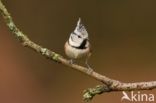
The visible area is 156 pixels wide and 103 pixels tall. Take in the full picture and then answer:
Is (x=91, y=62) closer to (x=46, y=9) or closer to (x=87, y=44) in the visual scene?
(x=46, y=9)

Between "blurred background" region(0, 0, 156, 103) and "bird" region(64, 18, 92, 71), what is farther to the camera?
"blurred background" region(0, 0, 156, 103)

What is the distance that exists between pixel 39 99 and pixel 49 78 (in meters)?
0.10

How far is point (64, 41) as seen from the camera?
7.33 ft

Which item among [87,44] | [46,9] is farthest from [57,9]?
[87,44]

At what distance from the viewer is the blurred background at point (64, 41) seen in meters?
2.18

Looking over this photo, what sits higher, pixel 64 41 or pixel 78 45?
pixel 64 41

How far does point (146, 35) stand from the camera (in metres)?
2.19

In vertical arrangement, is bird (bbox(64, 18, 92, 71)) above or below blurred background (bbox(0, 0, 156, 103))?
below

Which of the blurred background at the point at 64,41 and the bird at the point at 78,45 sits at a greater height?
the blurred background at the point at 64,41

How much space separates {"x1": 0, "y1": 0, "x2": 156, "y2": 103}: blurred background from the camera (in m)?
2.18

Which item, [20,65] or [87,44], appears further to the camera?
[20,65]

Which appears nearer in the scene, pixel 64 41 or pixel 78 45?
pixel 78 45

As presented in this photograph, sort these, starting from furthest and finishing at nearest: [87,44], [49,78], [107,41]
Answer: [49,78] < [107,41] < [87,44]

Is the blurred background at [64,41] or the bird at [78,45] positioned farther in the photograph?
the blurred background at [64,41]
